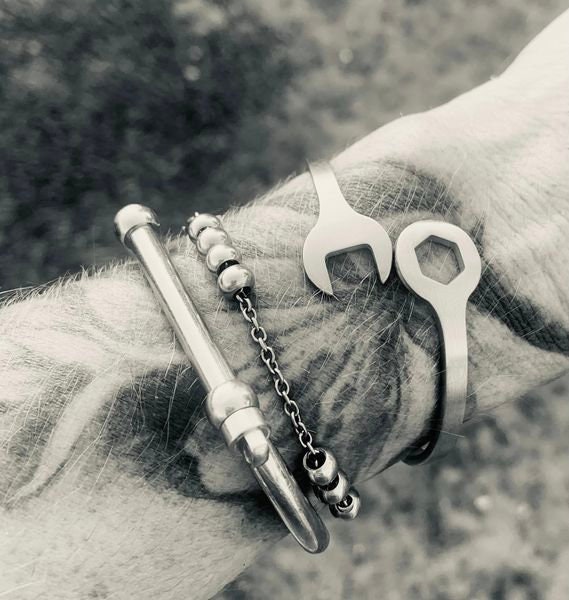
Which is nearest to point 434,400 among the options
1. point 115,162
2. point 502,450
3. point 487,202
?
point 487,202

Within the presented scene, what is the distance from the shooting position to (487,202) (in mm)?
1292

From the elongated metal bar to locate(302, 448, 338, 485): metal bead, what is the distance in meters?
0.06

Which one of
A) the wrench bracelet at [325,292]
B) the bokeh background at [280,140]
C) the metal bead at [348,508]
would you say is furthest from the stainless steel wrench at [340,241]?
the bokeh background at [280,140]

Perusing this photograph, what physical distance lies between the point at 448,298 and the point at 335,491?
372 mm

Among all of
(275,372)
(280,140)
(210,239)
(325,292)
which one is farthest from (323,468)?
(280,140)

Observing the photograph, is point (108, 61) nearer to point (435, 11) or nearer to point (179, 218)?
point (179, 218)

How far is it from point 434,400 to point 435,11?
2051mm

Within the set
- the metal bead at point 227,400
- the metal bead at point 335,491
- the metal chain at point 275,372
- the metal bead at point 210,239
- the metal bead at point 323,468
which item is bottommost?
the metal bead at point 335,491

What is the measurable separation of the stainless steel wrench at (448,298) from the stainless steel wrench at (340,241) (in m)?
0.03

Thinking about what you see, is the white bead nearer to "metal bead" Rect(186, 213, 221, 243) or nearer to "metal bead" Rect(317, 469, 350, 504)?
"metal bead" Rect(317, 469, 350, 504)

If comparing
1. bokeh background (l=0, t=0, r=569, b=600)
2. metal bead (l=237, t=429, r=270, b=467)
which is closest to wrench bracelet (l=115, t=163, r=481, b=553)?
metal bead (l=237, t=429, r=270, b=467)

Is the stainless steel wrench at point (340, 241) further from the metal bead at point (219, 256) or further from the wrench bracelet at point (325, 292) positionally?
the metal bead at point (219, 256)

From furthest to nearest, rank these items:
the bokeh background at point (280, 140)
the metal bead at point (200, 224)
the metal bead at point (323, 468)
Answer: the bokeh background at point (280, 140) < the metal bead at point (200, 224) < the metal bead at point (323, 468)

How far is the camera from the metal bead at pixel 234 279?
3.54ft
